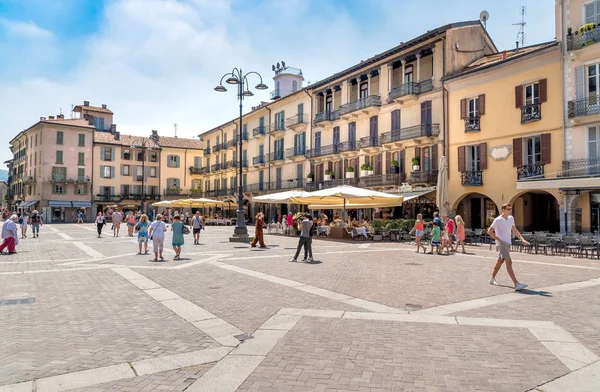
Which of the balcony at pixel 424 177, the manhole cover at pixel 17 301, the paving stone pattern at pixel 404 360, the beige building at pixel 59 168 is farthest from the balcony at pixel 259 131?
the paving stone pattern at pixel 404 360

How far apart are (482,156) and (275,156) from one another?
22283 millimetres

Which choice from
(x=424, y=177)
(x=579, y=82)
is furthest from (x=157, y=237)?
(x=579, y=82)

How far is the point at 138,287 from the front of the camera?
884 centimetres

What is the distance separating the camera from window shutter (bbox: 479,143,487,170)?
22844 mm

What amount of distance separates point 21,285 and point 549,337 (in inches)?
383

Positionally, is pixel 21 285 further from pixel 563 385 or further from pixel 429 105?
pixel 429 105

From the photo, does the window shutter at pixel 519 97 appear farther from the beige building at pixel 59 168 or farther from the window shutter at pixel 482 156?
the beige building at pixel 59 168

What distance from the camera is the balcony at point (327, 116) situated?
110 feet

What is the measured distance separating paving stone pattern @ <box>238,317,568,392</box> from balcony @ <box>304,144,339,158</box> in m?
28.1

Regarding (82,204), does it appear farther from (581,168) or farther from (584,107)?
(584,107)

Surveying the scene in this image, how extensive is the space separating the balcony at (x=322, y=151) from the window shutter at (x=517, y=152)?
557 inches

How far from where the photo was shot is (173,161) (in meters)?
64.6

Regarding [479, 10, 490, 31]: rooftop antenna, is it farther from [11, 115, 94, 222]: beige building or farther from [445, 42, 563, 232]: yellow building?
[11, 115, 94, 222]: beige building

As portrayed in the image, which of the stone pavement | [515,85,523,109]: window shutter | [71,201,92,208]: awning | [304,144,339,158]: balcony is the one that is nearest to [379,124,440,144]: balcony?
[515,85,523,109]: window shutter
